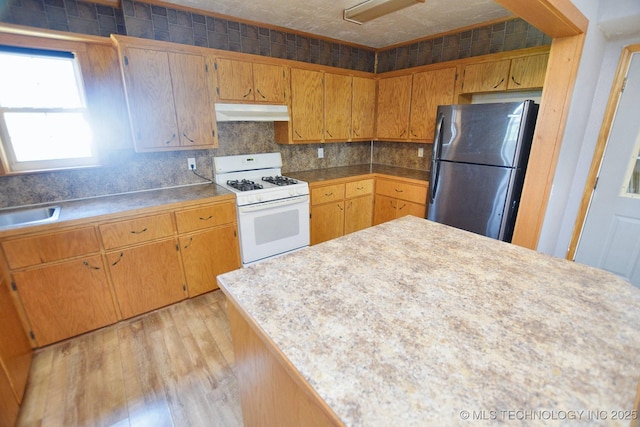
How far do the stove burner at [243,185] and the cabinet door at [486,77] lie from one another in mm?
2280

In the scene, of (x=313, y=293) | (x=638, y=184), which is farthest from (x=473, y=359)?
(x=638, y=184)

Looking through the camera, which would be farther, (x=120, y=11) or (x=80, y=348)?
(x=120, y=11)

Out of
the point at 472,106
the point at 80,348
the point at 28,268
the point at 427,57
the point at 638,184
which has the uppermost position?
the point at 427,57

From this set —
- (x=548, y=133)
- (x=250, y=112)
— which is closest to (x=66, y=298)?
(x=250, y=112)

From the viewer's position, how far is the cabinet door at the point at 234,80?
2.52 metres

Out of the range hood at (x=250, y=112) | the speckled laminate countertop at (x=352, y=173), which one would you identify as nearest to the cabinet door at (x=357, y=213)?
the speckled laminate countertop at (x=352, y=173)

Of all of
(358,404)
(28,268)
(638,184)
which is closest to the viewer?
(358,404)

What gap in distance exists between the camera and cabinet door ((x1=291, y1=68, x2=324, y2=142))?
299 cm

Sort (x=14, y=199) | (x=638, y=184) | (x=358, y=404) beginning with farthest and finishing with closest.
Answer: (x=638, y=184), (x=14, y=199), (x=358, y=404)

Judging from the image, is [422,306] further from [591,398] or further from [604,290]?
[604,290]

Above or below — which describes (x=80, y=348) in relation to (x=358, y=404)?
below

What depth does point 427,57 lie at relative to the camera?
3.32 metres

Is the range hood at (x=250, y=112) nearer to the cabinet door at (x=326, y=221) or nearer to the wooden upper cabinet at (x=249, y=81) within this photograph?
the wooden upper cabinet at (x=249, y=81)

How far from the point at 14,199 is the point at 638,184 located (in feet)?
16.1
